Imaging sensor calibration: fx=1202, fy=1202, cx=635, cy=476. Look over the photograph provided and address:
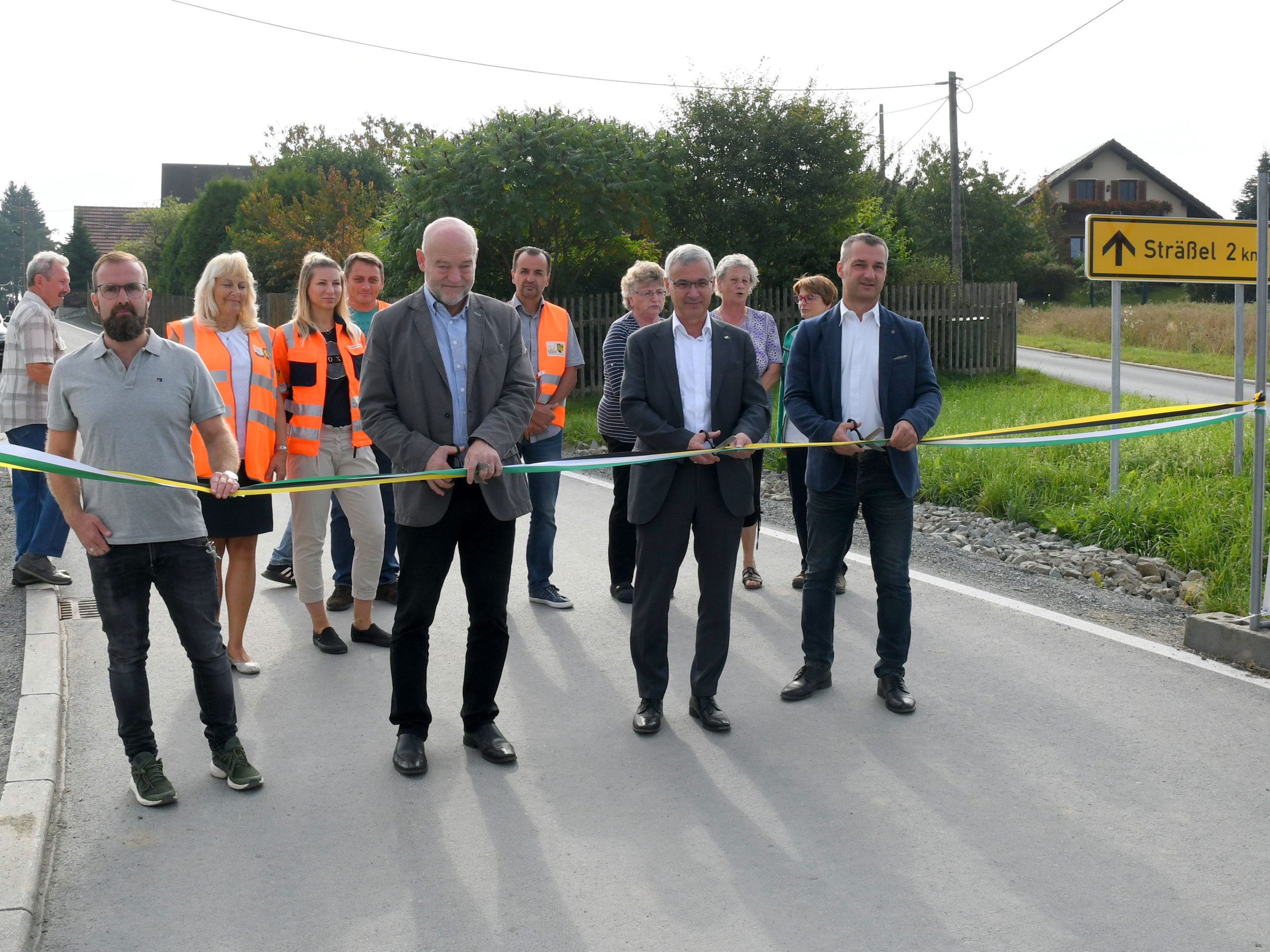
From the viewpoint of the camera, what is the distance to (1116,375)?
386 inches

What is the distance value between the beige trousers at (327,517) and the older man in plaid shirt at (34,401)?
76.2 inches

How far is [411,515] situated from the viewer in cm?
479

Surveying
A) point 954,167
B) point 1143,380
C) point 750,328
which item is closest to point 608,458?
point 750,328

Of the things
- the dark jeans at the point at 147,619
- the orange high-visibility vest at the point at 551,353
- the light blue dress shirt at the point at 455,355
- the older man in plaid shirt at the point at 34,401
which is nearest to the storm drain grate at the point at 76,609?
the older man in plaid shirt at the point at 34,401

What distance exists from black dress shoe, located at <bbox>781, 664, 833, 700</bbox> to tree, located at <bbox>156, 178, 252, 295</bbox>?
126ft

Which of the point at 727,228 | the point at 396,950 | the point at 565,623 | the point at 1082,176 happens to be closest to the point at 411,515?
the point at 396,950

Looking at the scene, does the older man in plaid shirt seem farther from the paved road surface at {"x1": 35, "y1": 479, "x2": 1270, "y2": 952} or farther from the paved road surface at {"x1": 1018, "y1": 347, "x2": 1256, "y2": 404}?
the paved road surface at {"x1": 1018, "y1": 347, "x2": 1256, "y2": 404}

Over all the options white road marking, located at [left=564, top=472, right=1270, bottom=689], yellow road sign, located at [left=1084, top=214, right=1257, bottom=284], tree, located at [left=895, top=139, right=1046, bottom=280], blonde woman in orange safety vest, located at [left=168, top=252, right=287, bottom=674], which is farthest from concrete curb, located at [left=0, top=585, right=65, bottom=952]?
tree, located at [left=895, top=139, right=1046, bottom=280]

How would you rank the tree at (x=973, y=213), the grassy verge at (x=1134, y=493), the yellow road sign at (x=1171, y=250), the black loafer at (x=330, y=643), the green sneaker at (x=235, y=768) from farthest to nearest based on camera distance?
the tree at (x=973, y=213) < the yellow road sign at (x=1171, y=250) < the grassy verge at (x=1134, y=493) < the black loafer at (x=330, y=643) < the green sneaker at (x=235, y=768)

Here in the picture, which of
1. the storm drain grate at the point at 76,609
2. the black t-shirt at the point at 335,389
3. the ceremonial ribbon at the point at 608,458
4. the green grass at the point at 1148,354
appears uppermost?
the green grass at the point at 1148,354

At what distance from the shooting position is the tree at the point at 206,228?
41.8 meters

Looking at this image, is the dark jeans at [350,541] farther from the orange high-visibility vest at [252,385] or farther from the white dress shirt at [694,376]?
the white dress shirt at [694,376]

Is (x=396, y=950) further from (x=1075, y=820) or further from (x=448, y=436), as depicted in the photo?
(x=1075, y=820)

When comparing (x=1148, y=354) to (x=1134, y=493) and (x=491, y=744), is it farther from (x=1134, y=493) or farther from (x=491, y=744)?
(x=491, y=744)
